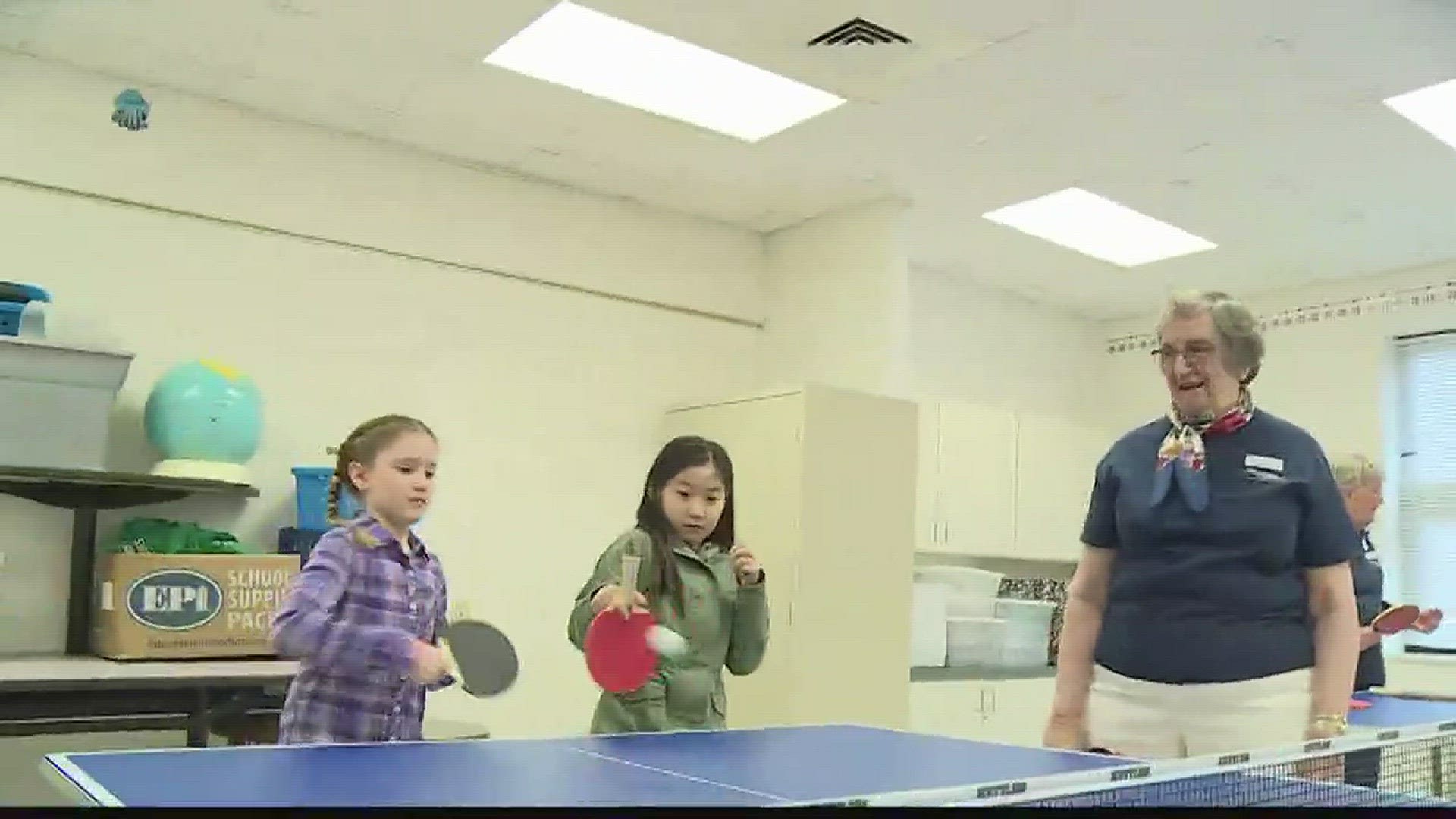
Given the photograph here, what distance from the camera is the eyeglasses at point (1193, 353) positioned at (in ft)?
8.07

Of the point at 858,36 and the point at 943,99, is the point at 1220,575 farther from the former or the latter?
the point at 943,99

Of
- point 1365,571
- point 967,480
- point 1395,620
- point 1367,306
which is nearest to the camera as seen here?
point 1365,571

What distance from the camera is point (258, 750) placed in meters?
2.12

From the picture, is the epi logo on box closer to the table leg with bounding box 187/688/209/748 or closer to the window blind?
the table leg with bounding box 187/688/209/748

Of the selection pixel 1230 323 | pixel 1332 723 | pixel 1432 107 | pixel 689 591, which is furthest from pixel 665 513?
pixel 1432 107

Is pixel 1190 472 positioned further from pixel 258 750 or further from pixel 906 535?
pixel 906 535

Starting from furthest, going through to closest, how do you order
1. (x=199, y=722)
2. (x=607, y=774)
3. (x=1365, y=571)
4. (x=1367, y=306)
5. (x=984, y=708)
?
(x=1367, y=306) < (x=984, y=708) < (x=1365, y=571) < (x=199, y=722) < (x=607, y=774)

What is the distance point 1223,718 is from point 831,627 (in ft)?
9.30

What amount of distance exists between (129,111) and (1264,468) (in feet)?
12.9

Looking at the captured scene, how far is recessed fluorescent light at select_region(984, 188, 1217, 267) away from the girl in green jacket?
10.3ft

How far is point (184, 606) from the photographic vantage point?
396 centimetres

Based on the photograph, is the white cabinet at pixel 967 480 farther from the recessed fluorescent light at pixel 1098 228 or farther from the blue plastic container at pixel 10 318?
the blue plastic container at pixel 10 318

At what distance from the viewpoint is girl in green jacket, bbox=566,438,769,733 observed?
9.22 feet

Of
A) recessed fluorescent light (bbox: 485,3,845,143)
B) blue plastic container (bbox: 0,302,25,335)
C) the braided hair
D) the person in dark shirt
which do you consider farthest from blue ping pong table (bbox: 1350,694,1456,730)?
blue plastic container (bbox: 0,302,25,335)
